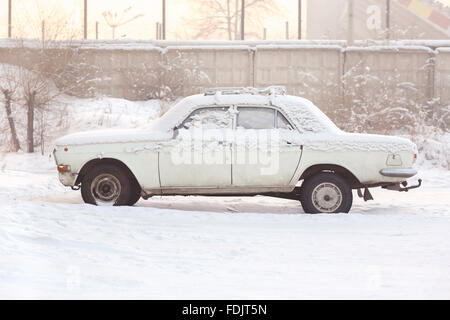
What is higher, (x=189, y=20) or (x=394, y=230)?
(x=189, y=20)

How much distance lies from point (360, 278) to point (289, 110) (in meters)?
4.26

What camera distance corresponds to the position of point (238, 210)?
1122 cm

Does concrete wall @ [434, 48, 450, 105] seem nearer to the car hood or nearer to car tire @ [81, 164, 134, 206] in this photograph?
the car hood

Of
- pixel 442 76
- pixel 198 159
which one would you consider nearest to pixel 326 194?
pixel 198 159

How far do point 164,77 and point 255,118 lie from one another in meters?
17.1

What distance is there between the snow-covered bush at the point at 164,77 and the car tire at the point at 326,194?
17016 mm

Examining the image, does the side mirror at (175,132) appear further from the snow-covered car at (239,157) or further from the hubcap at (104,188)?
the hubcap at (104,188)

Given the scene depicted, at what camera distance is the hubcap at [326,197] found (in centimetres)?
1010

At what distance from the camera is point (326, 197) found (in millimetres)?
10125

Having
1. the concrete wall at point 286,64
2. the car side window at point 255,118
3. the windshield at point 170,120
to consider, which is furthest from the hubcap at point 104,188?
the concrete wall at point 286,64

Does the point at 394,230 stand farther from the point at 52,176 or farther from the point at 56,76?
the point at 56,76

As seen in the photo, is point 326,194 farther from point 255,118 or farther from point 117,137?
point 117,137

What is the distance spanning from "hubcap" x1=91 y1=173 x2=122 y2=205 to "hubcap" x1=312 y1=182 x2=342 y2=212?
8.94 feet
